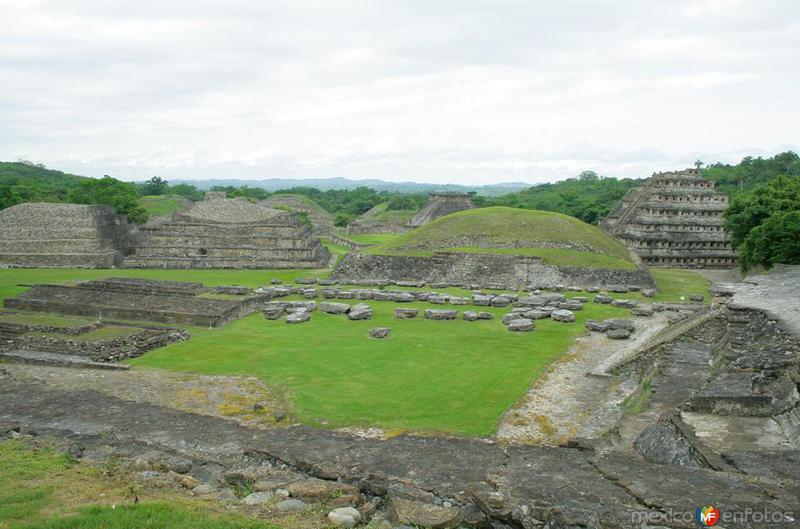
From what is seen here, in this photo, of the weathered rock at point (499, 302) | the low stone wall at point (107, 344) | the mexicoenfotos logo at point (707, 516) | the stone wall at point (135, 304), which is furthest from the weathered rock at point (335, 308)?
the mexicoenfotos logo at point (707, 516)

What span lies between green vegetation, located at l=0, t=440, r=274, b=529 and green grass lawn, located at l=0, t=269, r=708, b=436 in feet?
14.5

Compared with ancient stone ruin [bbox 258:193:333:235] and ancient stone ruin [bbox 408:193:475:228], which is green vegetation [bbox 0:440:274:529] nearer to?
ancient stone ruin [bbox 408:193:475:228]

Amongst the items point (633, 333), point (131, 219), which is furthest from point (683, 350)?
point (131, 219)

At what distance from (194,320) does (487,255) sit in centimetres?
1785

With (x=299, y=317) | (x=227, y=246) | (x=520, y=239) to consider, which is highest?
(x=520, y=239)

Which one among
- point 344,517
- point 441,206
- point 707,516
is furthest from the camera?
point 441,206

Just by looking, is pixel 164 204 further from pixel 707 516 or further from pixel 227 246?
pixel 707 516

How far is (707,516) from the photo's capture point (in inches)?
255

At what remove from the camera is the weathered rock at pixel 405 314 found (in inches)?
894

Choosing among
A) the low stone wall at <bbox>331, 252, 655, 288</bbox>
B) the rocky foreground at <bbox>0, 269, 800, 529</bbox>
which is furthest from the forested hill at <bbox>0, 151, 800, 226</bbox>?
the rocky foreground at <bbox>0, 269, 800, 529</bbox>

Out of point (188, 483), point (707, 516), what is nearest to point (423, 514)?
point (707, 516)

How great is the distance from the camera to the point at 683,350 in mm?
15414

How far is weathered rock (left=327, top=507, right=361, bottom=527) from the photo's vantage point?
695 centimetres

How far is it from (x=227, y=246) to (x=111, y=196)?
18.0 m
